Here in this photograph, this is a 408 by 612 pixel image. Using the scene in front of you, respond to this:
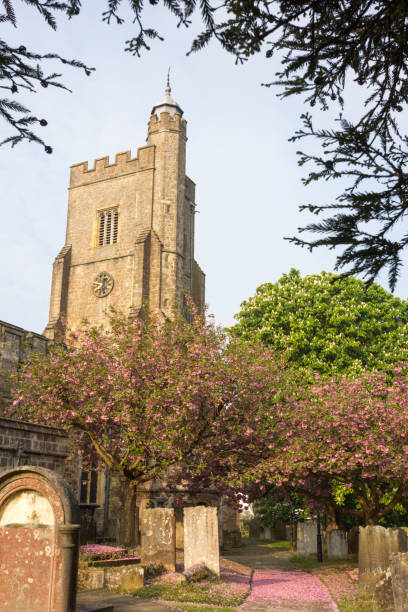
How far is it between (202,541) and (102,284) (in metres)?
31.1

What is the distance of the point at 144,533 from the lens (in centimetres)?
1413

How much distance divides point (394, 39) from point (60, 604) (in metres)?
7.09

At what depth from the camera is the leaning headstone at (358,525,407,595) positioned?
1238 centimetres

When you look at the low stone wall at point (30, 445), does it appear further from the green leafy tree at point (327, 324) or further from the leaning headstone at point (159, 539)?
the green leafy tree at point (327, 324)

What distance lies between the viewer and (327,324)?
28.2m

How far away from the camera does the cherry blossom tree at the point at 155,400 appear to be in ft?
56.3

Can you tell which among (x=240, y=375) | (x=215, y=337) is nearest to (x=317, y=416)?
(x=240, y=375)

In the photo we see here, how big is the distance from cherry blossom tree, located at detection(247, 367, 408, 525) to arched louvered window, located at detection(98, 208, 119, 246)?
27.4 metres

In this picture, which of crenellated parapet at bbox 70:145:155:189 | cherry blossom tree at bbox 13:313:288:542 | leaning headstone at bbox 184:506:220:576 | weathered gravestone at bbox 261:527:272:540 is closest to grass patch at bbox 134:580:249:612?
leaning headstone at bbox 184:506:220:576

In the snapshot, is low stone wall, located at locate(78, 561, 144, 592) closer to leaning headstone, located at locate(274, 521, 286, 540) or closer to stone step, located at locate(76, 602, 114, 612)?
stone step, located at locate(76, 602, 114, 612)

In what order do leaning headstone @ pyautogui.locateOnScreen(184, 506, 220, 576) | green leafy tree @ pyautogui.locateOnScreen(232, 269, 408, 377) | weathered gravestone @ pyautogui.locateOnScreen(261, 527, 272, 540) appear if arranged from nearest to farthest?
leaning headstone @ pyautogui.locateOnScreen(184, 506, 220, 576) < green leafy tree @ pyautogui.locateOnScreen(232, 269, 408, 377) < weathered gravestone @ pyautogui.locateOnScreen(261, 527, 272, 540)

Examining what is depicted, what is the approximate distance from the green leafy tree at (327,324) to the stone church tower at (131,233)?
11925 mm

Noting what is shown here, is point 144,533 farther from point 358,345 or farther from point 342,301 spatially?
point 342,301

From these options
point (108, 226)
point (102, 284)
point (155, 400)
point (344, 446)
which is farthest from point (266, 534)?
point (155, 400)
